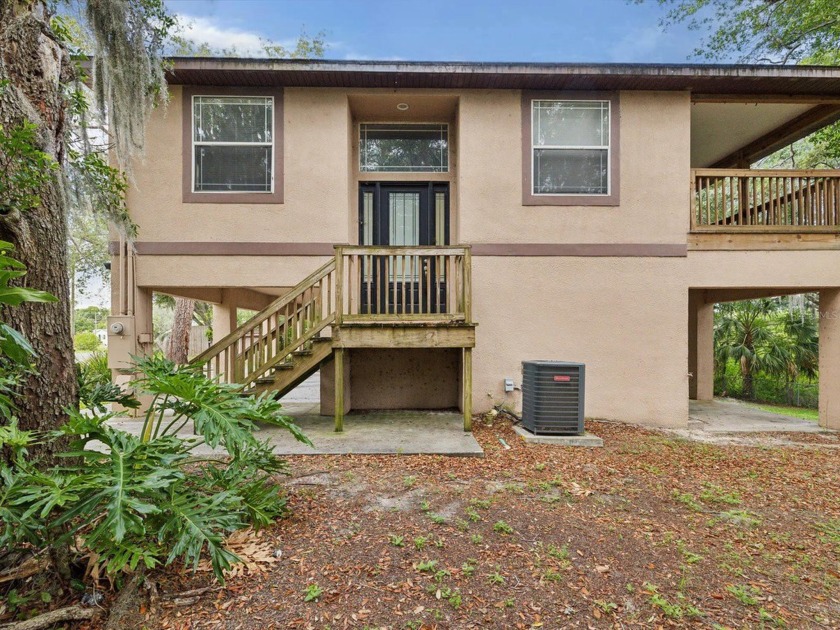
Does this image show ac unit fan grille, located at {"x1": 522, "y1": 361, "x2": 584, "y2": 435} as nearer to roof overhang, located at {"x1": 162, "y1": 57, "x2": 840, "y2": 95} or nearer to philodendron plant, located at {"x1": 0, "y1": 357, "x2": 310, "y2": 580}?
philodendron plant, located at {"x1": 0, "y1": 357, "x2": 310, "y2": 580}

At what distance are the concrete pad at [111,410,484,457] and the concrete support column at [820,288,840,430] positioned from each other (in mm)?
5771

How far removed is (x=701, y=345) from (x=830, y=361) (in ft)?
8.02

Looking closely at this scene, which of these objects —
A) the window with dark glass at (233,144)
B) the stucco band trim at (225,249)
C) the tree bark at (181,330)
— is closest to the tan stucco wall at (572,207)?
the stucco band trim at (225,249)

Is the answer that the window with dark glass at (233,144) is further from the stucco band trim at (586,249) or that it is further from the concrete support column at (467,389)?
the concrete support column at (467,389)

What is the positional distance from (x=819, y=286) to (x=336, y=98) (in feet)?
Result: 26.4

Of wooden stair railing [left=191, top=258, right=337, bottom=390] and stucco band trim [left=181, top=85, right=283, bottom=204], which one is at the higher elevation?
stucco band trim [left=181, top=85, right=283, bottom=204]

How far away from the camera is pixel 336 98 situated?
6316 millimetres

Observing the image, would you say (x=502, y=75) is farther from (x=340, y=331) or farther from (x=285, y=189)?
(x=340, y=331)

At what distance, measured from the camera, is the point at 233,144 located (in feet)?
20.5

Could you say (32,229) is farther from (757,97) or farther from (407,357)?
(757,97)

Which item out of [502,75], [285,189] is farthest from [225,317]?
[502,75]

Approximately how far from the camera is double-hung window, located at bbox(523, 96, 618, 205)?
6391 millimetres

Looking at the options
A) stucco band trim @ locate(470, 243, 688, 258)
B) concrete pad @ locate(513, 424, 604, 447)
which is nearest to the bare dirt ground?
concrete pad @ locate(513, 424, 604, 447)

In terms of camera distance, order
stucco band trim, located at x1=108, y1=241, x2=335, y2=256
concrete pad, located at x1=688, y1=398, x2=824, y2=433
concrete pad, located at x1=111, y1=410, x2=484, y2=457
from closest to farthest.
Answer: concrete pad, located at x1=111, y1=410, x2=484, y2=457, stucco band trim, located at x1=108, y1=241, x2=335, y2=256, concrete pad, located at x1=688, y1=398, x2=824, y2=433
